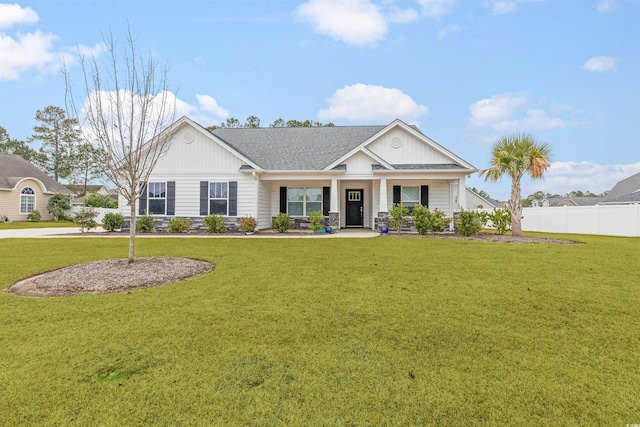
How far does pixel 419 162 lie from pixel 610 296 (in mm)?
12220

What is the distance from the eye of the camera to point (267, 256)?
8250 millimetres

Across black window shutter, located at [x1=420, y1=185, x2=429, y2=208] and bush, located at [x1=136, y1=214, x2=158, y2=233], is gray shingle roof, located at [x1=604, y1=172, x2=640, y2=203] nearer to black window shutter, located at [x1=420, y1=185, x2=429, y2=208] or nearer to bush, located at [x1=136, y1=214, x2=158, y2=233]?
black window shutter, located at [x1=420, y1=185, x2=429, y2=208]

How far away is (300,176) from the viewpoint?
15.9 m

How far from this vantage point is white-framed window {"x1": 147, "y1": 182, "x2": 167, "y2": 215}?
15.9m

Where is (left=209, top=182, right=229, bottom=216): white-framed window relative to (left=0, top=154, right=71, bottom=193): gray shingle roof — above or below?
below

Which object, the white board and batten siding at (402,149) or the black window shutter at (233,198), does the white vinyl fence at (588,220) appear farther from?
the black window shutter at (233,198)

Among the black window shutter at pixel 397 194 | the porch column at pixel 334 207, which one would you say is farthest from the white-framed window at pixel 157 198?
the black window shutter at pixel 397 194

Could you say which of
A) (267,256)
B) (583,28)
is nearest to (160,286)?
(267,256)

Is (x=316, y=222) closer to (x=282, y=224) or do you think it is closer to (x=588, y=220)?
(x=282, y=224)

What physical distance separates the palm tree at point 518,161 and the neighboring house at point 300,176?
1.37 meters

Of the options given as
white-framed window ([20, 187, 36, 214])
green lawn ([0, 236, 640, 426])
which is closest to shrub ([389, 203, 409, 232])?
green lawn ([0, 236, 640, 426])

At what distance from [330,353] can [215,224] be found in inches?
527

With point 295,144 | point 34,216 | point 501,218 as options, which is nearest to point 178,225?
point 295,144

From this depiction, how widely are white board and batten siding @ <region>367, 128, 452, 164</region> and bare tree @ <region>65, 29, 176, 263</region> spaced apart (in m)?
11.5
